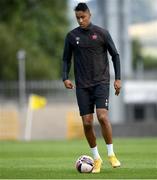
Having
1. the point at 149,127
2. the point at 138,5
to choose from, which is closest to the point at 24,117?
the point at 149,127

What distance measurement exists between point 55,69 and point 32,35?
5087 millimetres

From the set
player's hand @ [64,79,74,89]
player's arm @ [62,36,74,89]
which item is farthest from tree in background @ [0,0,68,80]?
player's hand @ [64,79,74,89]

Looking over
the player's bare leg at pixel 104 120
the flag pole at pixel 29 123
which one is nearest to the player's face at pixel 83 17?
the player's bare leg at pixel 104 120

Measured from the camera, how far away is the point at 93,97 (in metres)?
15.1

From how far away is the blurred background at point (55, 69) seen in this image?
145 feet

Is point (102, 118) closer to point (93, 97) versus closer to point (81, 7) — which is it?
point (93, 97)

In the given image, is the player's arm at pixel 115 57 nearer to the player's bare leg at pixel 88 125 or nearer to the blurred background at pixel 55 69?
the player's bare leg at pixel 88 125

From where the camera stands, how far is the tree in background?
70625mm

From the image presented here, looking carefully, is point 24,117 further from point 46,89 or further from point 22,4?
point 22,4

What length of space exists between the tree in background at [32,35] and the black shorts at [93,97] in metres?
53.1

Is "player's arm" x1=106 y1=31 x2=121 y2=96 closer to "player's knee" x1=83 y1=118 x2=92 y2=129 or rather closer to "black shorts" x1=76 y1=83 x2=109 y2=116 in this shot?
"black shorts" x1=76 y1=83 x2=109 y2=116

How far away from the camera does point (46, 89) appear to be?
56.9 metres

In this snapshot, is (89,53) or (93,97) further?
(93,97)

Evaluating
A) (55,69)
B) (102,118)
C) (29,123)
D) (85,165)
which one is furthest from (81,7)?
(55,69)
